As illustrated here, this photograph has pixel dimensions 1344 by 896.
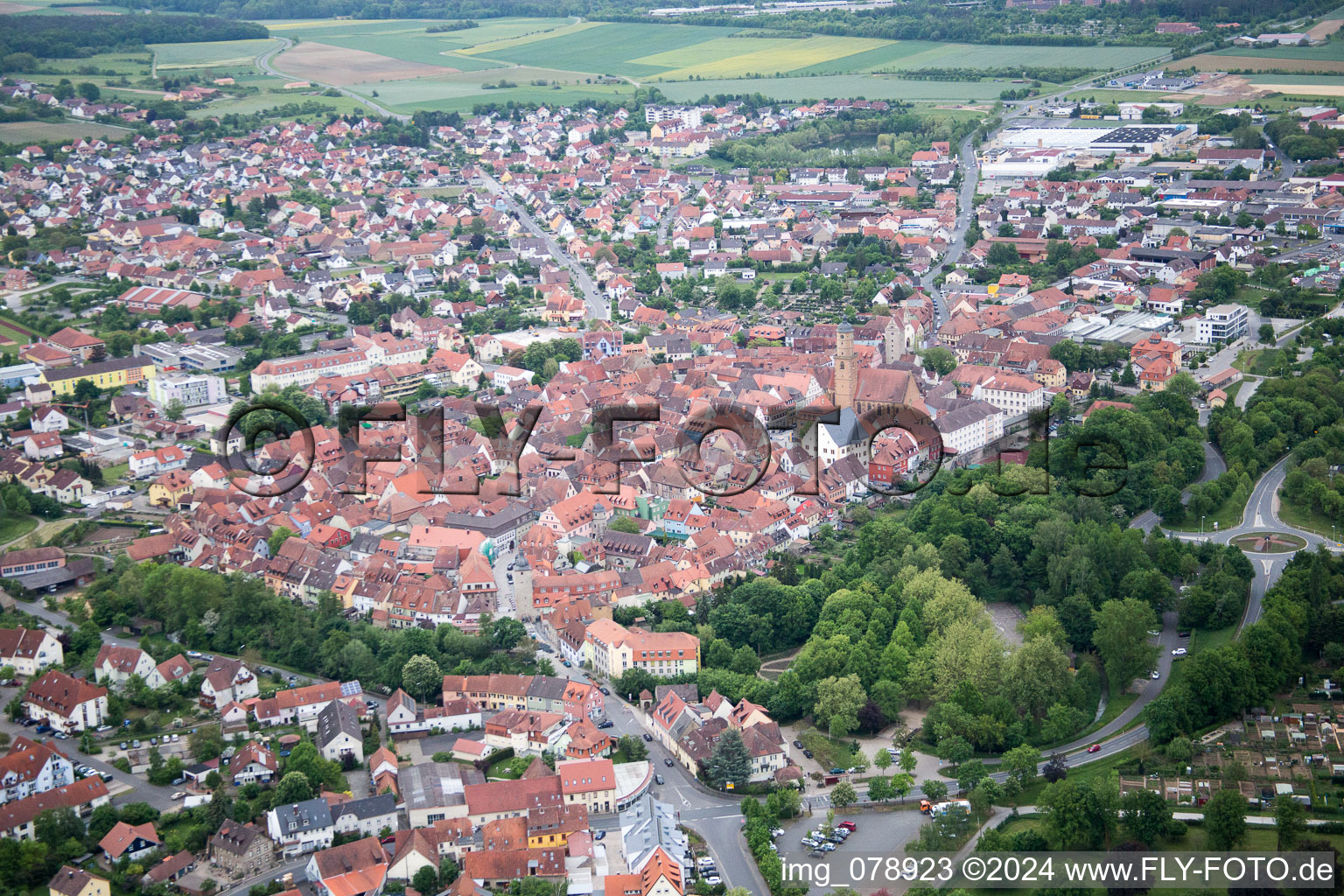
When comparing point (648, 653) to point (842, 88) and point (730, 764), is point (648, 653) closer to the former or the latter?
→ point (730, 764)

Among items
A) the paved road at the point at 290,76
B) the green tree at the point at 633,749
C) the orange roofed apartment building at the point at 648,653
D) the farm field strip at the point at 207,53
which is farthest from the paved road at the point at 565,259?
the farm field strip at the point at 207,53

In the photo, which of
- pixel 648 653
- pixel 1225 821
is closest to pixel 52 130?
pixel 648 653

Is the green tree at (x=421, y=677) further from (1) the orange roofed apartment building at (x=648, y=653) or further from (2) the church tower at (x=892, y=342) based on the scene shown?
(2) the church tower at (x=892, y=342)

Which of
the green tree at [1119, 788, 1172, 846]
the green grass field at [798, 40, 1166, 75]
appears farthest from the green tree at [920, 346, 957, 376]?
the green grass field at [798, 40, 1166, 75]

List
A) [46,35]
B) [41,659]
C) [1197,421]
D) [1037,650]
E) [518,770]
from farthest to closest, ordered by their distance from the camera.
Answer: [46,35] < [1197,421] < [41,659] < [1037,650] < [518,770]

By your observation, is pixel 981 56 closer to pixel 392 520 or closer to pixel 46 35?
pixel 46 35

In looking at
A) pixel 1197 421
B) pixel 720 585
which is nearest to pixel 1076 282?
pixel 1197 421
